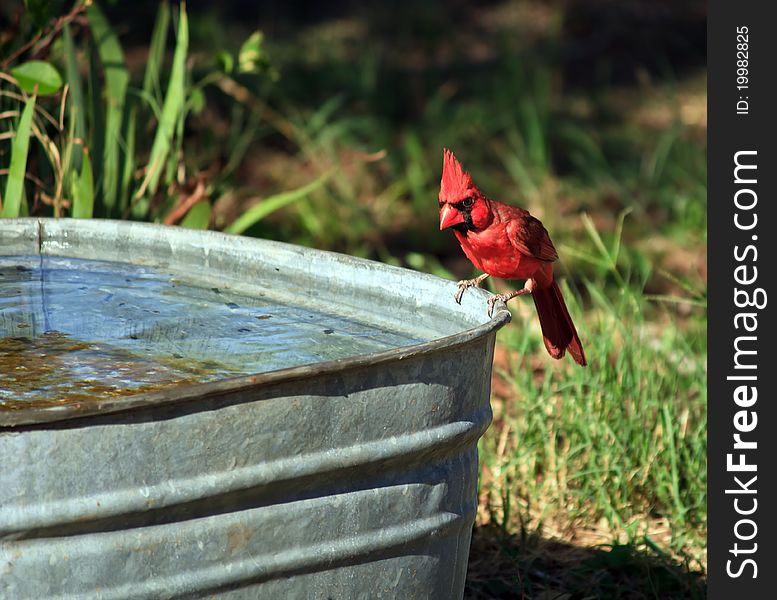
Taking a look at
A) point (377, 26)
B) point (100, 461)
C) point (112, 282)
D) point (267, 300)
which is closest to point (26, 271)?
point (112, 282)

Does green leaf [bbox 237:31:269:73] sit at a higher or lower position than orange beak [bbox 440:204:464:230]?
higher

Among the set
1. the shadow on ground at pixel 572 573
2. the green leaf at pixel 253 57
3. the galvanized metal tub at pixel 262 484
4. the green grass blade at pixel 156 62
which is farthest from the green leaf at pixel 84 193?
the galvanized metal tub at pixel 262 484

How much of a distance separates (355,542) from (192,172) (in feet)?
6.52

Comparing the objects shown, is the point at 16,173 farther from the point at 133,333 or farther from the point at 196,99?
the point at 133,333

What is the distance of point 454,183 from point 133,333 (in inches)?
29.9

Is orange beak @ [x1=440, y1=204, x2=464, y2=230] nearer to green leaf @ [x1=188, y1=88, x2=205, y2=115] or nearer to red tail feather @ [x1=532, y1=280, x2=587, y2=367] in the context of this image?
red tail feather @ [x1=532, y1=280, x2=587, y2=367]

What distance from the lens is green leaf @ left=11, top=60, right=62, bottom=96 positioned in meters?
2.57

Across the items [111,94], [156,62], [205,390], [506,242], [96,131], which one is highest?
[156,62]

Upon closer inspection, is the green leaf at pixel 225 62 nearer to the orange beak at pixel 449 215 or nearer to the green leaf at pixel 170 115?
the green leaf at pixel 170 115

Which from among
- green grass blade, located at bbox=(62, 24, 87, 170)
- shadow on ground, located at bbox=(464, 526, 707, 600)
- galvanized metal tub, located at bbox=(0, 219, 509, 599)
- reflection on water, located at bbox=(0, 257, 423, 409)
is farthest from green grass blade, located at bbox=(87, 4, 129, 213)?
galvanized metal tub, located at bbox=(0, 219, 509, 599)

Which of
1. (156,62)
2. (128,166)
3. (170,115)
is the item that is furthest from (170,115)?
(156,62)

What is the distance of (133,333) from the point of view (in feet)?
6.00

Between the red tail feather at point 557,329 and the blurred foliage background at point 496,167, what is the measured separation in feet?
1.10

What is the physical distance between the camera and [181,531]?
4.35 feet
